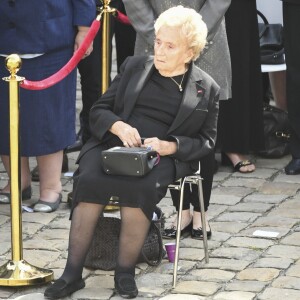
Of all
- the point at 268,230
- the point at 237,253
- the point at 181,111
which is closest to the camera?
the point at 181,111

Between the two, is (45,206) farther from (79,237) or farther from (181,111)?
(181,111)

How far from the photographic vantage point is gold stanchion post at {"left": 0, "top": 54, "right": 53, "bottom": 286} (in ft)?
19.9

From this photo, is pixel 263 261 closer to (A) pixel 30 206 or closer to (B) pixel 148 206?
(B) pixel 148 206

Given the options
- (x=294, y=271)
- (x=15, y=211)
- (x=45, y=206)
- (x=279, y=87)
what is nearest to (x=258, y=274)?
(x=294, y=271)

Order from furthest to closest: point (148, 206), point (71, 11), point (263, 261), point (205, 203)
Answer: point (71, 11), point (205, 203), point (263, 261), point (148, 206)

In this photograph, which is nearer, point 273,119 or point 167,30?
point 167,30

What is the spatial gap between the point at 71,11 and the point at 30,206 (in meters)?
1.27

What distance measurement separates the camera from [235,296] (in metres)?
5.89

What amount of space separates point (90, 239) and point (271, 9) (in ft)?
12.8

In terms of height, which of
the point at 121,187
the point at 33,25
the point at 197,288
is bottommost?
the point at 197,288

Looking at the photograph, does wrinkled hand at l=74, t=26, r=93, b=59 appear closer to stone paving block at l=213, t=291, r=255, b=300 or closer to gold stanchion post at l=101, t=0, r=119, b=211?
gold stanchion post at l=101, t=0, r=119, b=211

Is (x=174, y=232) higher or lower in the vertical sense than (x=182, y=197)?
lower

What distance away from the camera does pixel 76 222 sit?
602 cm

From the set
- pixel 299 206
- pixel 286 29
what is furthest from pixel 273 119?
pixel 299 206
